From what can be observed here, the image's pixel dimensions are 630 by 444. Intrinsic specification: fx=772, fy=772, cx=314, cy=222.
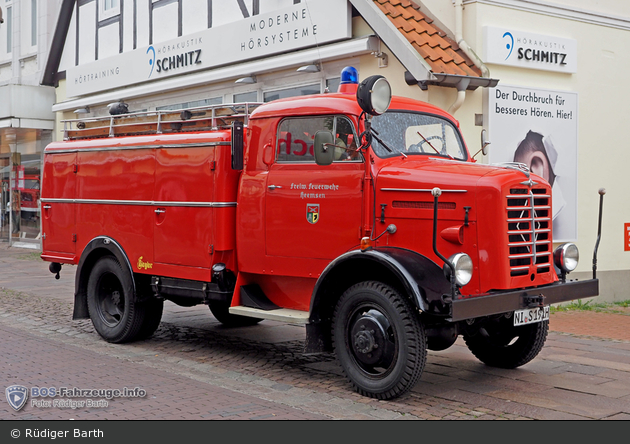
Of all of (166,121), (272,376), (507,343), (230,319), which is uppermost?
(166,121)

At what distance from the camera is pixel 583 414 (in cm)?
573

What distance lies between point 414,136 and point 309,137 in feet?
3.19

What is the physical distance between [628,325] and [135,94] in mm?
11054

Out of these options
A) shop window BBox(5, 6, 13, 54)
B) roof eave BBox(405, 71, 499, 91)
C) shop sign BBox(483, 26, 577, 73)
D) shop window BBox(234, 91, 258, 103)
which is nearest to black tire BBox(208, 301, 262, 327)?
roof eave BBox(405, 71, 499, 91)

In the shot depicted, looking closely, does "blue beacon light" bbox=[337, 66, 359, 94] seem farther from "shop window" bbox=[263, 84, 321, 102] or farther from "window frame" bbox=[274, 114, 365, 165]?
"shop window" bbox=[263, 84, 321, 102]

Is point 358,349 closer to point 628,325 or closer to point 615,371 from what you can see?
point 615,371

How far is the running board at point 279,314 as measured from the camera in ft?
21.8

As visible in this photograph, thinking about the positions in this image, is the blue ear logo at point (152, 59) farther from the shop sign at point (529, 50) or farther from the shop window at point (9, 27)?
the shop window at point (9, 27)

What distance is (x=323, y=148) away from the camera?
6.41 metres

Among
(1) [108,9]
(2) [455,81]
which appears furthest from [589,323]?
(1) [108,9]

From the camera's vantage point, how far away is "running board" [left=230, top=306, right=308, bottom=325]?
6652 mm

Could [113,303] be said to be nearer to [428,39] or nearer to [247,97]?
[428,39]

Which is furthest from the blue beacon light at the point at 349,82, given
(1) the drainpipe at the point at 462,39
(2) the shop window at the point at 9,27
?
(2) the shop window at the point at 9,27

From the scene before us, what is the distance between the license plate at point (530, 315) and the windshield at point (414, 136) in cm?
169
